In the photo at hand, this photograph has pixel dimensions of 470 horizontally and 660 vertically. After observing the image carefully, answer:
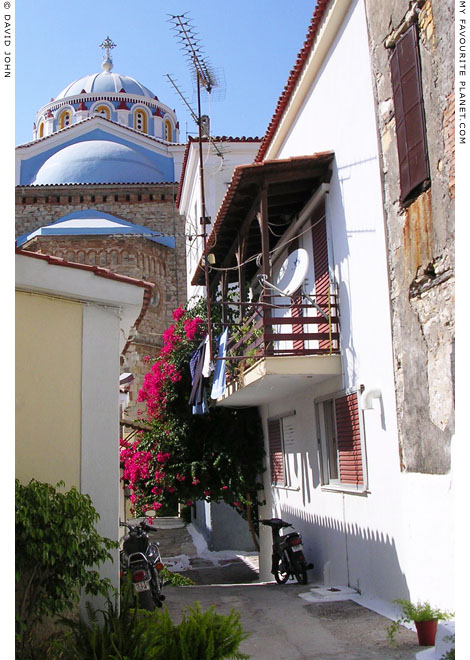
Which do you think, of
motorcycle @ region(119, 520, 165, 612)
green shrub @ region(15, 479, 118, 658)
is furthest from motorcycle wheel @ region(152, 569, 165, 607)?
green shrub @ region(15, 479, 118, 658)

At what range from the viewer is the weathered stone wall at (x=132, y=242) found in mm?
30516

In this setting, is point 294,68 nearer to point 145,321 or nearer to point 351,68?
point 351,68

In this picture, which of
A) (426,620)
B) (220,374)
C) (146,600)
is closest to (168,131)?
(220,374)

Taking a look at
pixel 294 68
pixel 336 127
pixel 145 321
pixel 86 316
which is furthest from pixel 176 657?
pixel 145 321

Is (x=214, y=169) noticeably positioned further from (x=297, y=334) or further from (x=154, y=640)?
(x=154, y=640)

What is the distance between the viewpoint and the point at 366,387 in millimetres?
8898

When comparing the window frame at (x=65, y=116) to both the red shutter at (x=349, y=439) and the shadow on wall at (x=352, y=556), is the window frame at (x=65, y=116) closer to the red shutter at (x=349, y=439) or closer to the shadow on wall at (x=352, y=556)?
the shadow on wall at (x=352, y=556)

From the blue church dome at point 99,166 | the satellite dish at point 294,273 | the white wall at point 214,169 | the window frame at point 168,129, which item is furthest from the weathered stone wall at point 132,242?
the satellite dish at point 294,273

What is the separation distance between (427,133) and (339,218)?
3.06 metres

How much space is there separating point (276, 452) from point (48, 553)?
8.80 m

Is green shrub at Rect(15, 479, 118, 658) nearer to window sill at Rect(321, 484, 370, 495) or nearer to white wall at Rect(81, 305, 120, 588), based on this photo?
white wall at Rect(81, 305, 120, 588)

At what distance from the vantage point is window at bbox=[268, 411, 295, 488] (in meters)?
12.9

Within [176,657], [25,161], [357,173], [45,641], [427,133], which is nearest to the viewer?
[176,657]

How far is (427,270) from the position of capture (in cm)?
711
